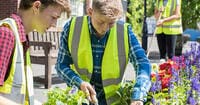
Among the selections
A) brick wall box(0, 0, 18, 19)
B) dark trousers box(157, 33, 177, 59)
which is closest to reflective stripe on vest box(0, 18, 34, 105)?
dark trousers box(157, 33, 177, 59)

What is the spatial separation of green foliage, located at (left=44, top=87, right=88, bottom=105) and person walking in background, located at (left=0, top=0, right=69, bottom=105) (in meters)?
0.34

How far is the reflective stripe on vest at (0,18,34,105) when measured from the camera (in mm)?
2334

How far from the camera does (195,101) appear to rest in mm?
3598

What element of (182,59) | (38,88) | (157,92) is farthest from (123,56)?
(38,88)

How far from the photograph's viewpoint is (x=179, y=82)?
4.00 meters

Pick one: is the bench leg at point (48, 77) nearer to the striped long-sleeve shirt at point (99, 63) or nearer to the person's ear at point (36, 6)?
the striped long-sleeve shirt at point (99, 63)

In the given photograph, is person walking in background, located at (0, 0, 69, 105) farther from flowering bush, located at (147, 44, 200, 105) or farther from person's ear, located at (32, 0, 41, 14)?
flowering bush, located at (147, 44, 200, 105)

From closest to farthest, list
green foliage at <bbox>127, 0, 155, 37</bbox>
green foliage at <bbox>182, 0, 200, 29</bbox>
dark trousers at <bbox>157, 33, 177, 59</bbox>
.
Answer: dark trousers at <bbox>157, 33, 177, 59</bbox> → green foliage at <bbox>182, 0, 200, 29</bbox> → green foliage at <bbox>127, 0, 155, 37</bbox>

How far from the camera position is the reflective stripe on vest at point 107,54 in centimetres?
315

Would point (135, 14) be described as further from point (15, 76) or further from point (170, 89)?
point (15, 76)

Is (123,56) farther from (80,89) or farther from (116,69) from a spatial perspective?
(80,89)

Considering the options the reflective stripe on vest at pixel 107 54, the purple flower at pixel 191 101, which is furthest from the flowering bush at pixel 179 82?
the reflective stripe on vest at pixel 107 54

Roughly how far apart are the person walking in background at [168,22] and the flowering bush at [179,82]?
3392 mm

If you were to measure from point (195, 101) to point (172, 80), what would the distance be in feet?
1.26
